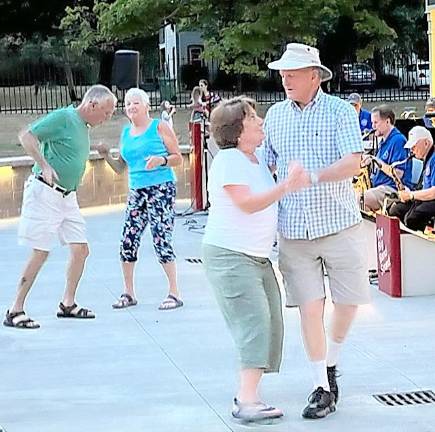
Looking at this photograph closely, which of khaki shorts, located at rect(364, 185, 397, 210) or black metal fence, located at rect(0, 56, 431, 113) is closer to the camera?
khaki shorts, located at rect(364, 185, 397, 210)

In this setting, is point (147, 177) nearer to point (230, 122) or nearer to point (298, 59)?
point (230, 122)

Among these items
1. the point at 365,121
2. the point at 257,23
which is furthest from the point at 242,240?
the point at 257,23

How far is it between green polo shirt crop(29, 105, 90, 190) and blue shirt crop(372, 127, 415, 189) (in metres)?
2.96

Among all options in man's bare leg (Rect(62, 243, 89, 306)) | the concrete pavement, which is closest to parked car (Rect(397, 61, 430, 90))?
the concrete pavement

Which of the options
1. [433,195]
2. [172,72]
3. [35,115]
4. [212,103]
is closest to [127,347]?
[433,195]

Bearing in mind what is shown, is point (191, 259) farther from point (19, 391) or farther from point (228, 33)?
point (228, 33)

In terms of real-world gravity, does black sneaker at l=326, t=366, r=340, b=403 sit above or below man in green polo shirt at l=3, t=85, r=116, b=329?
below

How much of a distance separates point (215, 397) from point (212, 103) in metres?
9.50

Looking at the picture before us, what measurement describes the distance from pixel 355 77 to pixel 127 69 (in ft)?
64.4

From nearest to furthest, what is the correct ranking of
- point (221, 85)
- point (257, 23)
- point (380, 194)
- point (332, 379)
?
point (332, 379)
point (380, 194)
point (257, 23)
point (221, 85)

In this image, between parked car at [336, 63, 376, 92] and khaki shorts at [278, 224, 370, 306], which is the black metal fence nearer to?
parked car at [336, 63, 376, 92]

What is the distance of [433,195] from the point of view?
761 centimetres

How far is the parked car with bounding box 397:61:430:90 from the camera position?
28031 mm

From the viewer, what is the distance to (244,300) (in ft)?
14.7
